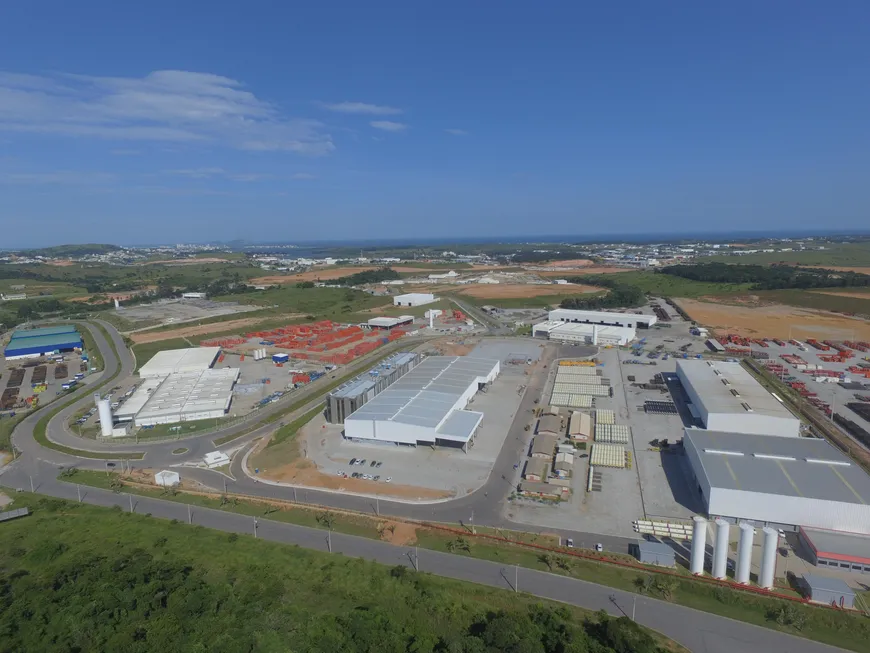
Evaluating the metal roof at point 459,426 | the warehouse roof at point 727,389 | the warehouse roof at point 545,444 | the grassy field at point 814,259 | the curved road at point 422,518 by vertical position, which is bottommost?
the curved road at point 422,518

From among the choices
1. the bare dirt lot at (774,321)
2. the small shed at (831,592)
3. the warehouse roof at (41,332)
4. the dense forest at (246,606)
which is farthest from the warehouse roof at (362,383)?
the warehouse roof at (41,332)

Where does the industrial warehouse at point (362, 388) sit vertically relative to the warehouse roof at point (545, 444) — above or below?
above

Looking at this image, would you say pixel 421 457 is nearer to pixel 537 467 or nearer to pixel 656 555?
pixel 537 467

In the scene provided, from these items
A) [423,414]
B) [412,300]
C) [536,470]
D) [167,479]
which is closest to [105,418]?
[167,479]

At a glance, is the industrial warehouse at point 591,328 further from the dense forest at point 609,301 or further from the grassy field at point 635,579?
the grassy field at point 635,579

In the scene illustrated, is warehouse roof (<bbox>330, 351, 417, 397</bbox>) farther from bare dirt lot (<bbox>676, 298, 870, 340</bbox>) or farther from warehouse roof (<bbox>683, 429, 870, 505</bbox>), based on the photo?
bare dirt lot (<bbox>676, 298, 870, 340</bbox>)

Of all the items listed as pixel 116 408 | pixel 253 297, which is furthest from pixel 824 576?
pixel 253 297

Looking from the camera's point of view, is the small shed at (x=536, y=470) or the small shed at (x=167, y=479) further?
the small shed at (x=167, y=479)
